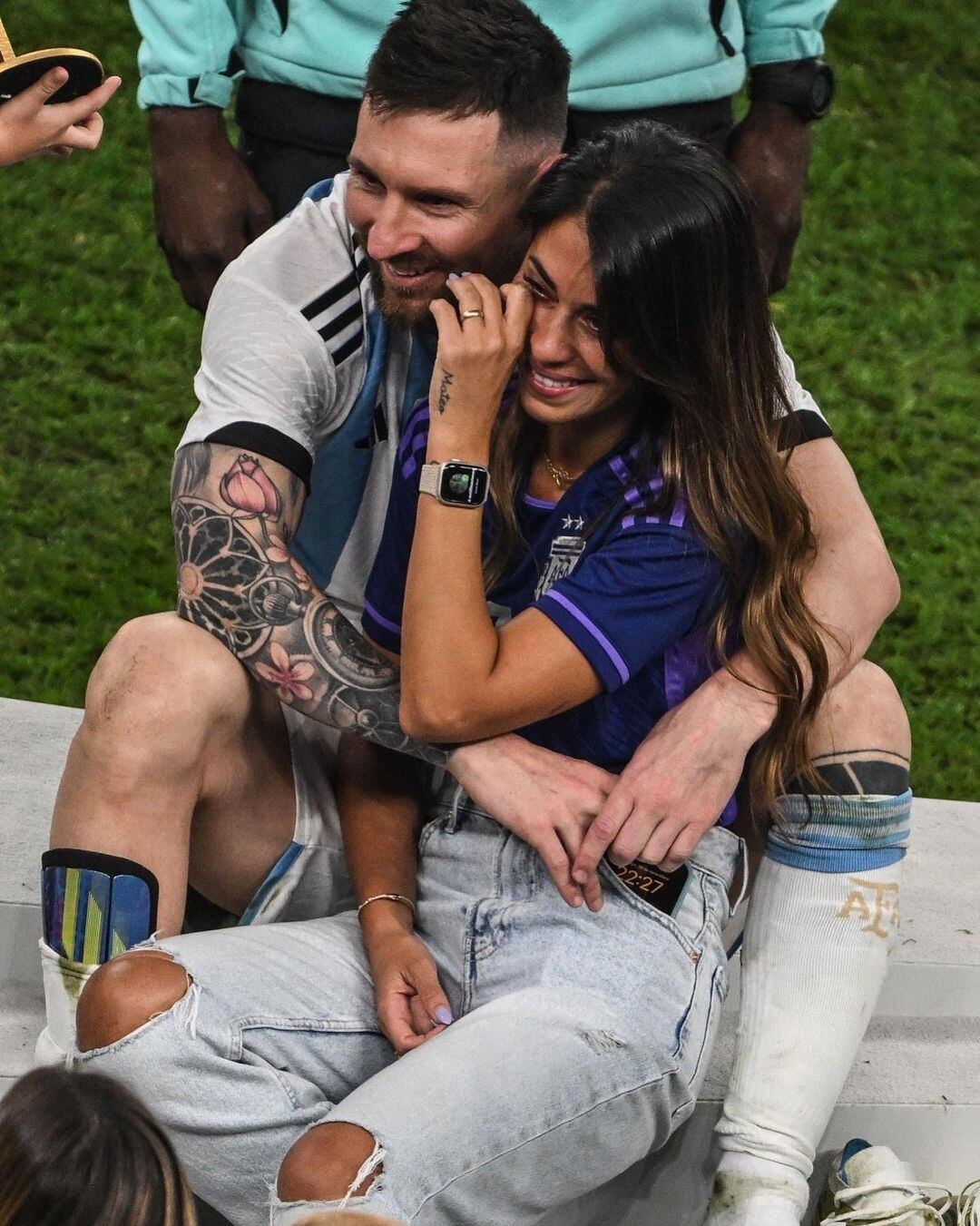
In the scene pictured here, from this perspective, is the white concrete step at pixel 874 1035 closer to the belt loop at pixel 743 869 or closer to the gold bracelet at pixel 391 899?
the belt loop at pixel 743 869

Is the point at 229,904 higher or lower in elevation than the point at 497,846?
lower

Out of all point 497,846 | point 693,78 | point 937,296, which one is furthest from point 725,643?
point 937,296

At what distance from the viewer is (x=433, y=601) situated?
2.04m

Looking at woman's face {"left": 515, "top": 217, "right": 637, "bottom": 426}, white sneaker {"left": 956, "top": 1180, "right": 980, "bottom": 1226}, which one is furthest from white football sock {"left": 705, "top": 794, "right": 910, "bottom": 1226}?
woman's face {"left": 515, "top": 217, "right": 637, "bottom": 426}

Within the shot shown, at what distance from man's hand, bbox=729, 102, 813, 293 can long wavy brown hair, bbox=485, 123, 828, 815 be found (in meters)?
1.07

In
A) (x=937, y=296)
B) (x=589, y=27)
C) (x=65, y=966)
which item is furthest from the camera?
(x=937, y=296)

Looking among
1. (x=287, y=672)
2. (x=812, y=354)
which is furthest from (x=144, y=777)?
(x=812, y=354)

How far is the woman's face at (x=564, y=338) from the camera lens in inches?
83.0

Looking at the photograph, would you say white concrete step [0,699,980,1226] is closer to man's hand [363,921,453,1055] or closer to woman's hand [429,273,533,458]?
man's hand [363,921,453,1055]

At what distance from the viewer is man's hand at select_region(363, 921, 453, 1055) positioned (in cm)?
208

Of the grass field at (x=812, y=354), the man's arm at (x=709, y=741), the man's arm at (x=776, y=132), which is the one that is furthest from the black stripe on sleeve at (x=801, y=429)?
the grass field at (x=812, y=354)

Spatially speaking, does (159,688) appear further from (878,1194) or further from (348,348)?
(878,1194)

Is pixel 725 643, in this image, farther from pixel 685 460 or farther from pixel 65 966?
pixel 65 966

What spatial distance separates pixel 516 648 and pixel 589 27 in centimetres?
137
